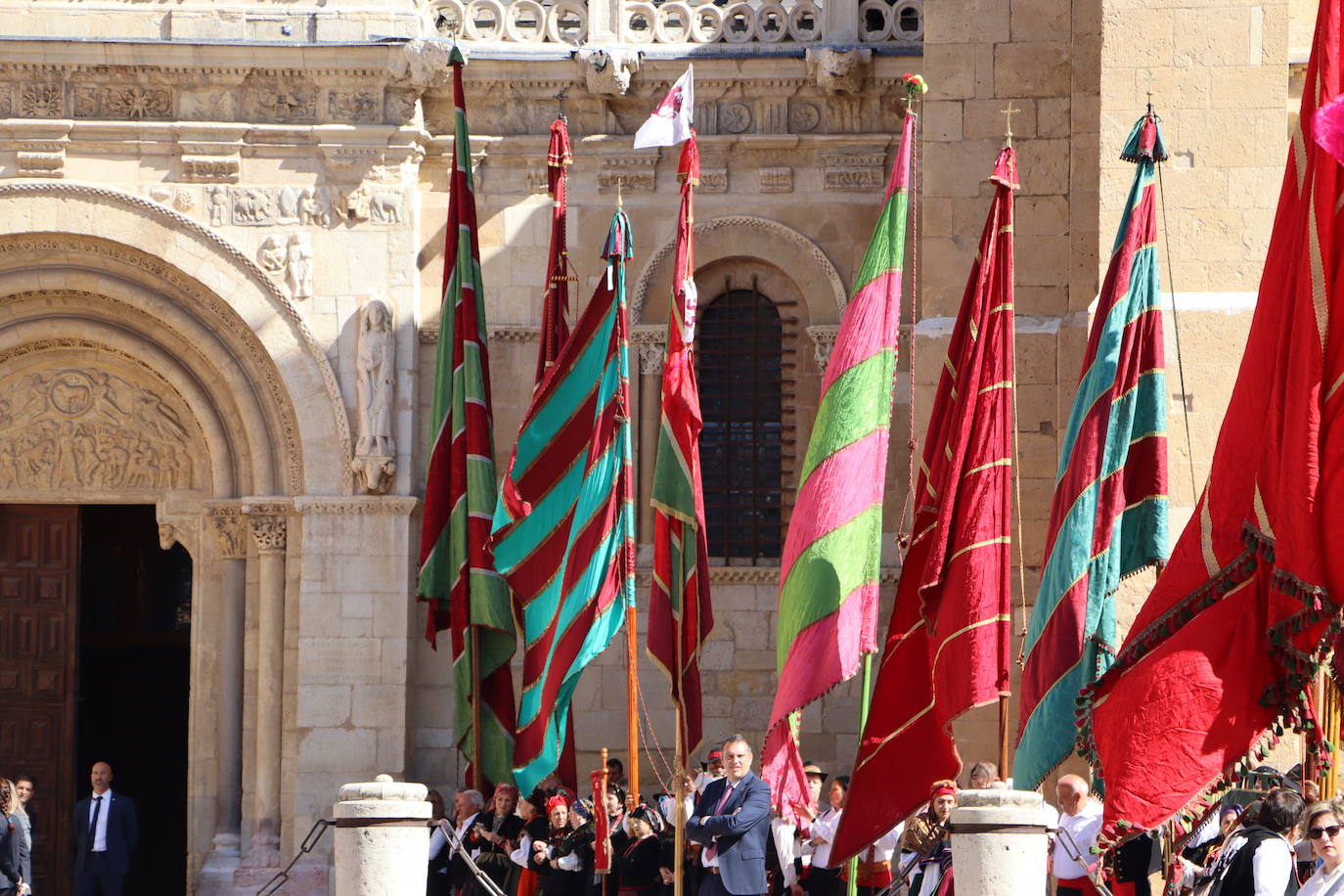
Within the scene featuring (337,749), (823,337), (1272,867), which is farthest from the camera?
(823,337)

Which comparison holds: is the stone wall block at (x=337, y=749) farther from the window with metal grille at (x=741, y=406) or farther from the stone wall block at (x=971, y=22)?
the stone wall block at (x=971, y=22)

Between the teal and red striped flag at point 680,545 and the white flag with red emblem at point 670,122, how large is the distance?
1.29 metres

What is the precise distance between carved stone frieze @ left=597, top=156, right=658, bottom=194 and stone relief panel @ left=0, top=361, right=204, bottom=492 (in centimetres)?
380

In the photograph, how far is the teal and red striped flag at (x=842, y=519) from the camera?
12.0 m

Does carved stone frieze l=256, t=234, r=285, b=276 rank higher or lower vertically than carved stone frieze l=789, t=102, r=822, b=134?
lower

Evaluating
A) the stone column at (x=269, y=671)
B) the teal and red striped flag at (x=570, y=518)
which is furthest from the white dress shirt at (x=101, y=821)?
the teal and red striped flag at (x=570, y=518)

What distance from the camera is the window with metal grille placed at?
1795 cm

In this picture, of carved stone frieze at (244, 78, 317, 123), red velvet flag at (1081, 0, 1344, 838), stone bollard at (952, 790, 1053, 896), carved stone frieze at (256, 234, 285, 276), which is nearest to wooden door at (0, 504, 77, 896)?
carved stone frieze at (256, 234, 285, 276)

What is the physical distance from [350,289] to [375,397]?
0.88m

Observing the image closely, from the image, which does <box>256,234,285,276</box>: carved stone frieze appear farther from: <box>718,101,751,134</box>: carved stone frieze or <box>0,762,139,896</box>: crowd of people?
<box>0,762,139,896</box>: crowd of people

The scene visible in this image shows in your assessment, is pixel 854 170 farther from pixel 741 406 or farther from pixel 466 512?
pixel 466 512

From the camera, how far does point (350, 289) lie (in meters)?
17.5

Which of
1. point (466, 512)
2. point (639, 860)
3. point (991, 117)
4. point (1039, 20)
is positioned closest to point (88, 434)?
point (466, 512)

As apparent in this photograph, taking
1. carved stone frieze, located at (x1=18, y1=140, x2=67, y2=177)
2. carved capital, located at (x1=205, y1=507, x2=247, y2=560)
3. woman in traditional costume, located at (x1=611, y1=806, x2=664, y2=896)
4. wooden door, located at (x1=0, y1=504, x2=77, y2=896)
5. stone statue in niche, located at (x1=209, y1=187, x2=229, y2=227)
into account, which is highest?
carved stone frieze, located at (x1=18, y1=140, x2=67, y2=177)
